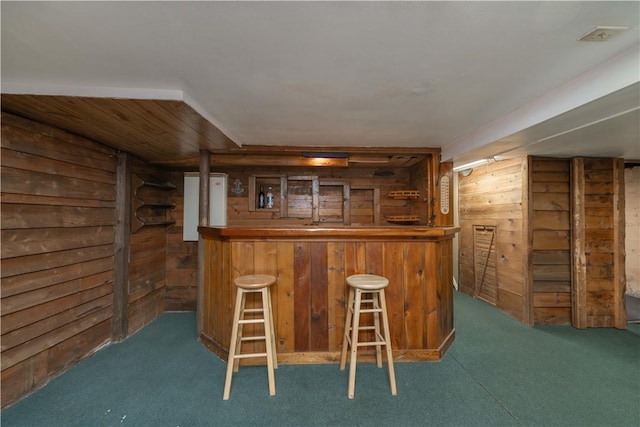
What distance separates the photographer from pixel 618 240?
294 centimetres

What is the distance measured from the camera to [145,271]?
122 inches

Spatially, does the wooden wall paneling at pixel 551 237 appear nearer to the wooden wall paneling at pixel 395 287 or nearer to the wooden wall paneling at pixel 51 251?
the wooden wall paneling at pixel 395 287

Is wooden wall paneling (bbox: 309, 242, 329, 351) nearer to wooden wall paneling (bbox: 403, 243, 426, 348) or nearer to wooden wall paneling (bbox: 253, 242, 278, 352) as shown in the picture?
wooden wall paneling (bbox: 253, 242, 278, 352)

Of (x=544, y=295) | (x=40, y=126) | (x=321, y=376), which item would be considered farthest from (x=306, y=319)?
(x=544, y=295)

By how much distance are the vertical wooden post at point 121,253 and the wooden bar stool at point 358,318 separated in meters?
2.37

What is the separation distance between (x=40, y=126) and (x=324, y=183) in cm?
280

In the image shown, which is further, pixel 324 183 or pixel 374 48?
pixel 324 183

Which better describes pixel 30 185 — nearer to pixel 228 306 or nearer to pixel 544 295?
pixel 228 306

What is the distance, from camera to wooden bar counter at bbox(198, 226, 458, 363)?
7.25 ft

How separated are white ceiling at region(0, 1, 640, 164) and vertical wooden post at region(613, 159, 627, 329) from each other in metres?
1.32

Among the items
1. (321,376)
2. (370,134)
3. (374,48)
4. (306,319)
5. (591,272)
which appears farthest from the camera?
(591,272)

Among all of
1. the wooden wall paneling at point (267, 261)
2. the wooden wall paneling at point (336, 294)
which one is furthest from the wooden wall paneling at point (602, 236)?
the wooden wall paneling at point (267, 261)

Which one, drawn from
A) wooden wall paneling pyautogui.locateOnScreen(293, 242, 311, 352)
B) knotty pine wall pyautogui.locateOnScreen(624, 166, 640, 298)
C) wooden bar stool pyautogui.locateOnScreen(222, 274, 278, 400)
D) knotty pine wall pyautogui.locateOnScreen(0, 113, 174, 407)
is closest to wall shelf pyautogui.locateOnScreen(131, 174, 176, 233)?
knotty pine wall pyautogui.locateOnScreen(0, 113, 174, 407)

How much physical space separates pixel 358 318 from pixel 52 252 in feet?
8.18
